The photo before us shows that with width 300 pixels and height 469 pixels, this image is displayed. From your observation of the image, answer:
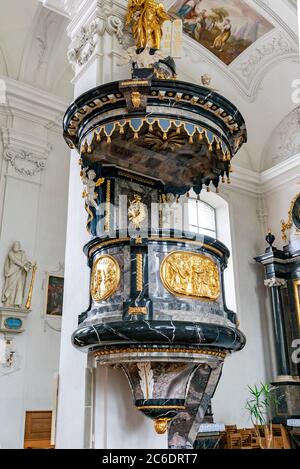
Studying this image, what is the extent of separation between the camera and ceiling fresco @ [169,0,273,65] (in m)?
7.53

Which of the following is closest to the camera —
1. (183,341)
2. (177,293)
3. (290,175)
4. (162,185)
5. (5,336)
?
(183,341)

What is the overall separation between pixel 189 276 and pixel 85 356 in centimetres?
129

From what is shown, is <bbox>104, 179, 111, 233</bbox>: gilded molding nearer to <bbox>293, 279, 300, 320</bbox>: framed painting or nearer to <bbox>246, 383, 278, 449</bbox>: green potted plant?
<bbox>246, 383, 278, 449</bbox>: green potted plant

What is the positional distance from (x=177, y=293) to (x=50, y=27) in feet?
20.9

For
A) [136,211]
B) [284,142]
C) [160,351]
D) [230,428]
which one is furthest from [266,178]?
[160,351]

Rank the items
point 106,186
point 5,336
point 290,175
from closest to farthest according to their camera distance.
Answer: point 106,186 → point 5,336 → point 290,175

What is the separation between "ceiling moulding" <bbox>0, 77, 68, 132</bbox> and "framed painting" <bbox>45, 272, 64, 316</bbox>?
2.69 meters

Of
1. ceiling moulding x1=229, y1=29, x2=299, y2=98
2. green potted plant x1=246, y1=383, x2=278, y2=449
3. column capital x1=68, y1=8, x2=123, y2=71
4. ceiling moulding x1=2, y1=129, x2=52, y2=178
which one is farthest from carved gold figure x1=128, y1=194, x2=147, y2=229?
ceiling moulding x1=229, y1=29, x2=299, y2=98

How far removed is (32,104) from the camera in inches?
332

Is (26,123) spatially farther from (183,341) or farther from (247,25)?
(183,341)

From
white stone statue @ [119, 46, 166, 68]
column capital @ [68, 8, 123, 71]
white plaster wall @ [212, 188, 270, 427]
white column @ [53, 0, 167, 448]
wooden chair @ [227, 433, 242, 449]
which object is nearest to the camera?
white column @ [53, 0, 167, 448]

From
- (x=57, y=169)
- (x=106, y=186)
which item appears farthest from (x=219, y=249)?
(x=57, y=169)

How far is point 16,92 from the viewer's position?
26.9ft

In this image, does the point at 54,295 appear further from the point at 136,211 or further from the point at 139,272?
the point at 139,272
